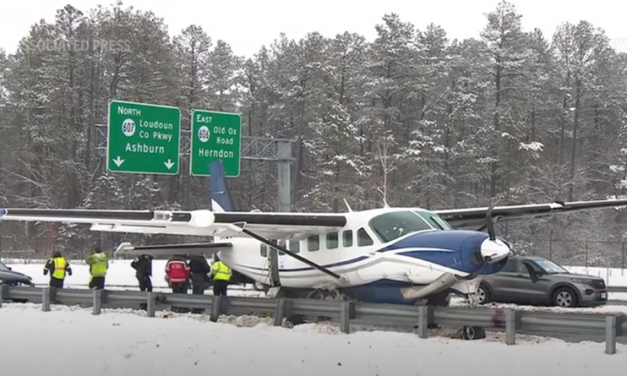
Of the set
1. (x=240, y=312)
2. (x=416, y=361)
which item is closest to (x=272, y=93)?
(x=240, y=312)

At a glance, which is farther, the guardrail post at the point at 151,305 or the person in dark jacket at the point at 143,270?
the person in dark jacket at the point at 143,270

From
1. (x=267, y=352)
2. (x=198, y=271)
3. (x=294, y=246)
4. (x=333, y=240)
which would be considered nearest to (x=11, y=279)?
(x=198, y=271)

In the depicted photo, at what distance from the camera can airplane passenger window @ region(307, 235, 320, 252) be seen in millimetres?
17219

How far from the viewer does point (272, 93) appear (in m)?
66.7

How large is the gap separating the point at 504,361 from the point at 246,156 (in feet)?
62.3

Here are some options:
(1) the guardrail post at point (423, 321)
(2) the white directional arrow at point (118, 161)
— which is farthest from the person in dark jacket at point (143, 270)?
(1) the guardrail post at point (423, 321)

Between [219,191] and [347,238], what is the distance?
7.87m

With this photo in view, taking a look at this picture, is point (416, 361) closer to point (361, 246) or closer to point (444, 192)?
point (361, 246)

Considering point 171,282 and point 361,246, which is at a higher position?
point 361,246

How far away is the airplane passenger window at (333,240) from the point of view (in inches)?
651

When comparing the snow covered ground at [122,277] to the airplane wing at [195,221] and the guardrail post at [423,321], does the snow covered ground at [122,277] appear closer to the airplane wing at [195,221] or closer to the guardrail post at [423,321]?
the airplane wing at [195,221]

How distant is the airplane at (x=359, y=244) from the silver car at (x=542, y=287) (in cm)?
233

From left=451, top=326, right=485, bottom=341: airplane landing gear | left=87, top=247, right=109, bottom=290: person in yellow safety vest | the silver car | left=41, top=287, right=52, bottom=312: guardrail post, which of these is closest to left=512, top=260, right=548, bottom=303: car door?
the silver car

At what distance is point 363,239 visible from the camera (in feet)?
51.8
